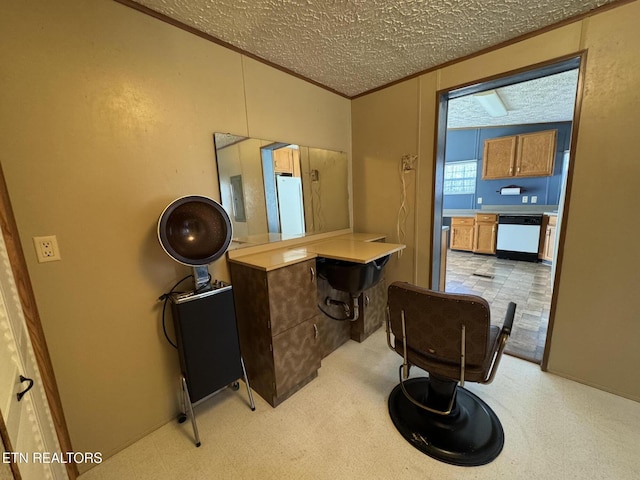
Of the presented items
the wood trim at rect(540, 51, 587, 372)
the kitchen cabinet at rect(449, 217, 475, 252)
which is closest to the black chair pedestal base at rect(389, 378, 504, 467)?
the wood trim at rect(540, 51, 587, 372)

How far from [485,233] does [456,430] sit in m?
4.58

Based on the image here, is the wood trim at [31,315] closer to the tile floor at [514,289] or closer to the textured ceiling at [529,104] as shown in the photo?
the tile floor at [514,289]

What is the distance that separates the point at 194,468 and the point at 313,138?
240 centimetres

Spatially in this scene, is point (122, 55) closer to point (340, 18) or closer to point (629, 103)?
point (340, 18)

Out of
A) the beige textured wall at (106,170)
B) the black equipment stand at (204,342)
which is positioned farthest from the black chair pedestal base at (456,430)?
the beige textured wall at (106,170)

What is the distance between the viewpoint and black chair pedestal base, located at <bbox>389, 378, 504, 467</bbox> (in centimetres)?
131

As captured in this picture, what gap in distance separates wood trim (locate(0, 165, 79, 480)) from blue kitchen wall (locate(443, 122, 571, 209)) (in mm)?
4847

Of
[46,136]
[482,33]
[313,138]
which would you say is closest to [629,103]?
[482,33]

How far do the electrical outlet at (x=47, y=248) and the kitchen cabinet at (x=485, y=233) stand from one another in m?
5.94

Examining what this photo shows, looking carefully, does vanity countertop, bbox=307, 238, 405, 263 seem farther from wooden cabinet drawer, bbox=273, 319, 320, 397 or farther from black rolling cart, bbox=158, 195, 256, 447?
black rolling cart, bbox=158, 195, 256, 447

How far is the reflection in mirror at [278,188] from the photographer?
1.76 m

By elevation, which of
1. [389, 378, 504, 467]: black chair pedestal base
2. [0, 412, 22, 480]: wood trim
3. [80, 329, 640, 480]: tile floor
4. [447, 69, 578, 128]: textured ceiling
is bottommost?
[80, 329, 640, 480]: tile floor

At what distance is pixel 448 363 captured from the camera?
1293 mm

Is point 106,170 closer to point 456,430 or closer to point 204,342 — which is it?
point 204,342
